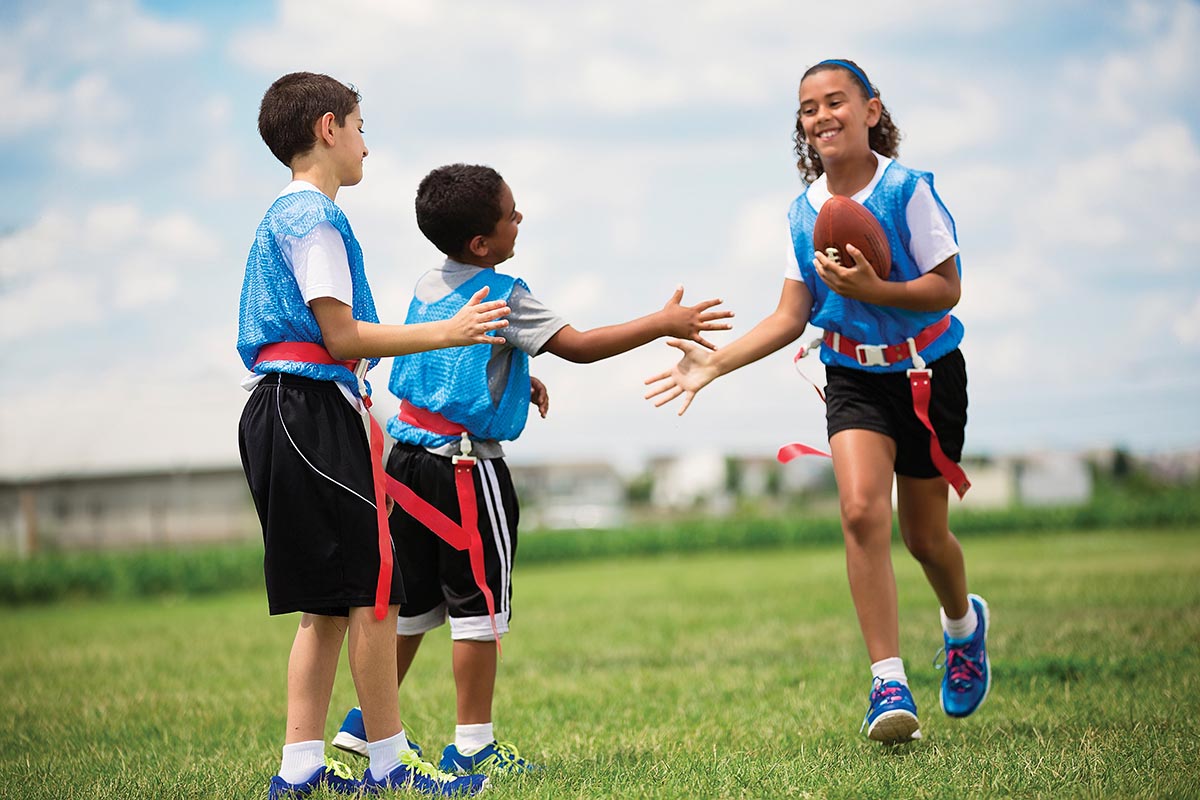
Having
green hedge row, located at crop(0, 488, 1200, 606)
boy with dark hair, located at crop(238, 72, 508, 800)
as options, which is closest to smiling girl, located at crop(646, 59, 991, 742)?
boy with dark hair, located at crop(238, 72, 508, 800)

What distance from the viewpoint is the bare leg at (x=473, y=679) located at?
4.02 metres

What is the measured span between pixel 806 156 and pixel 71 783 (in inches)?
132

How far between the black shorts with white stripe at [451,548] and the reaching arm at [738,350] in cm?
62

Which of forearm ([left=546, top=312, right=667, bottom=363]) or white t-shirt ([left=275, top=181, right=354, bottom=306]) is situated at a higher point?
white t-shirt ([left=275, top=181, right=354, bottom=306])

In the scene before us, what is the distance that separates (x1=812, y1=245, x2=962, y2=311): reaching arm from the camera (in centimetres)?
393

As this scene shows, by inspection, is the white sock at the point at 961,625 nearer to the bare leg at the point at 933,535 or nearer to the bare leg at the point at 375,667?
the bare leg at the point at 933,535

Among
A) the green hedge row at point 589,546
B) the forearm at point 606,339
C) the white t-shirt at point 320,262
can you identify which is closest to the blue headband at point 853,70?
the forearm at point 606,339

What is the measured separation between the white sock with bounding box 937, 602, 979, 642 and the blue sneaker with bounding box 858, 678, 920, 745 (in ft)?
2.66

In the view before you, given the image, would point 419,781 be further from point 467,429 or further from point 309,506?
point 467,429

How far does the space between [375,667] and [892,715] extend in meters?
1.59

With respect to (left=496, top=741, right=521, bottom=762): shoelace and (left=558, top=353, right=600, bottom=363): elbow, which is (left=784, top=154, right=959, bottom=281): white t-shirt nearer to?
(left=558, top=353, right=600, bottom=363): elbow

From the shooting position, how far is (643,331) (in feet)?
12.5

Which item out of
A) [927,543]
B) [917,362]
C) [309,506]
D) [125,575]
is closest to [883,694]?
[927,543]

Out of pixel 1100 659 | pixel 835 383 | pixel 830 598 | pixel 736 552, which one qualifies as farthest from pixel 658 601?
pixel 736 552
